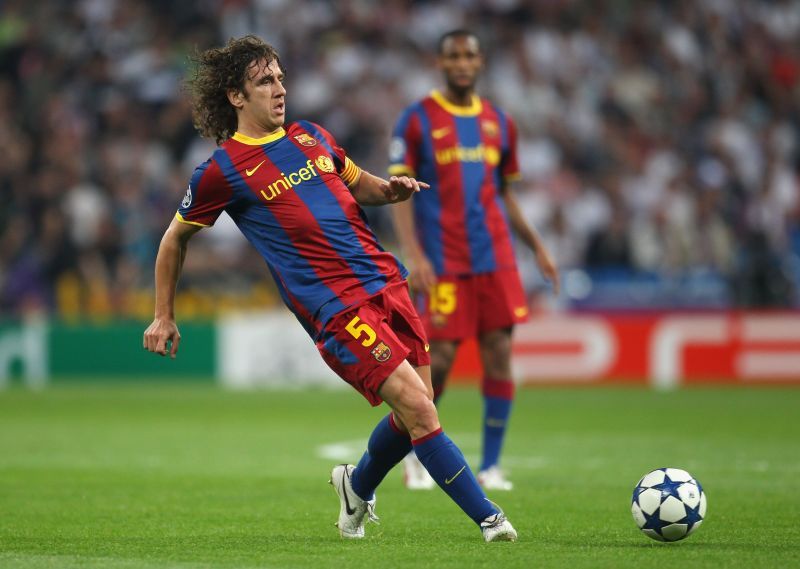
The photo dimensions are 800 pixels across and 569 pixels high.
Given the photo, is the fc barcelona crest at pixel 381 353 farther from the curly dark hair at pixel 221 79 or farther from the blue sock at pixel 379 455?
the curly dark hair at pixel 221 79

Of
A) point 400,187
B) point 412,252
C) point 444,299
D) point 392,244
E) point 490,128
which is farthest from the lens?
point 392,244

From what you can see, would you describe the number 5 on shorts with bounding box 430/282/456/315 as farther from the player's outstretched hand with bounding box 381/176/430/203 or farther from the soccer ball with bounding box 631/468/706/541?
the soccer ball with bounding box 631/468/706/541

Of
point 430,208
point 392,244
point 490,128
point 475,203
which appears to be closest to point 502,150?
point 490,128

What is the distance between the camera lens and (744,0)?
23.2 meters

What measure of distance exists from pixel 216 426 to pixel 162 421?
0.87 meters

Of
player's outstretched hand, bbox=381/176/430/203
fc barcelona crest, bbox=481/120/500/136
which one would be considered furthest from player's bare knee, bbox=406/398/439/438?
fc barcelona crest, bbox=481/120/500/136

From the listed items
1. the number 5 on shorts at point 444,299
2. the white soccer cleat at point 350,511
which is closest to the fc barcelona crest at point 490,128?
the number 5 on shorts at point 444,299

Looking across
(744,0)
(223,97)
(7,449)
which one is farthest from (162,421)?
(744,0)

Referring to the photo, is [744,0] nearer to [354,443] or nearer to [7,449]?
[354,443]

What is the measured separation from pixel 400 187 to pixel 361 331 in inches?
28.7

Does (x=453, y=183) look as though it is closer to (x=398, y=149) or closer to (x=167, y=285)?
(x=398, y=149)

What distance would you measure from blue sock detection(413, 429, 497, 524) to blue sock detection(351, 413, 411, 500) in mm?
354

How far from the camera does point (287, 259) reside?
612 centimetres

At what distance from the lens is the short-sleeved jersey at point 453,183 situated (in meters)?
8.94
